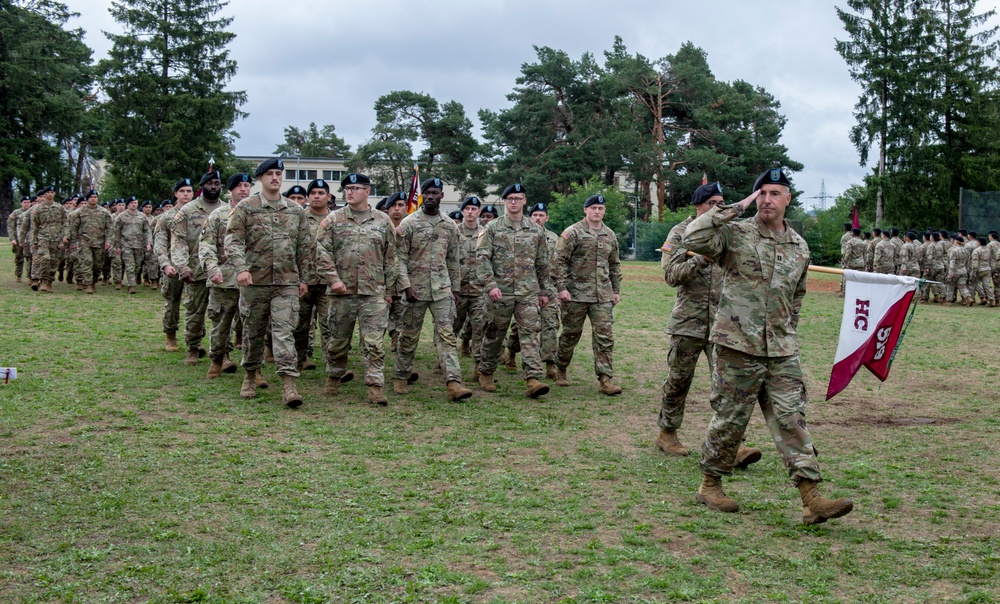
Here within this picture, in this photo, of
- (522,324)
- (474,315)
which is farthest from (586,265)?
(474,315)

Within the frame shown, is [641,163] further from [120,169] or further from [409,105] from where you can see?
[120,169]

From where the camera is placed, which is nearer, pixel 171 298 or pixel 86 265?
pixel 171 298

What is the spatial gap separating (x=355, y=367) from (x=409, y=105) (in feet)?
176

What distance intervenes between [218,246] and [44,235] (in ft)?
40.3

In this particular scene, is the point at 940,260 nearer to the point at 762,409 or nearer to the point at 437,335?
the point at 437,335

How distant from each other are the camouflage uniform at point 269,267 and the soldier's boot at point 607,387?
11.6 feet

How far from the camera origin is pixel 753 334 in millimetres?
6062

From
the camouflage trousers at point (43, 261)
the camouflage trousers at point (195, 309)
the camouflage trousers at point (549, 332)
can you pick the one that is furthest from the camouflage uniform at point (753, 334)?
the camouflage trousers at point (43, 261)

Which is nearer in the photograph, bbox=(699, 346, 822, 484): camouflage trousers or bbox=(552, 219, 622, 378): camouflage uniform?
bbox=(699, 346, 822, 484): camouflage trousers

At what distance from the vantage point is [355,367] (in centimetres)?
1229

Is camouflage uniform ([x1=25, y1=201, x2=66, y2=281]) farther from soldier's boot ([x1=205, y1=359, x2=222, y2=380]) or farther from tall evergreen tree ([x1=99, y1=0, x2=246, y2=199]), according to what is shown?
tall evergreen tree ([x1=99, y1=0, x2=246, y2=199])

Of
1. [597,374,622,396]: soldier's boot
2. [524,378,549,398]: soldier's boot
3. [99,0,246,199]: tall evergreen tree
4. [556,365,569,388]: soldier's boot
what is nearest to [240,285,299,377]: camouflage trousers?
[524,378,549,398]: soldier's boot

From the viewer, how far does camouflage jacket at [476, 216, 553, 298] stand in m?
10.8

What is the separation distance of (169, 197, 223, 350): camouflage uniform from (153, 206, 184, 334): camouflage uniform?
0.81 ft
